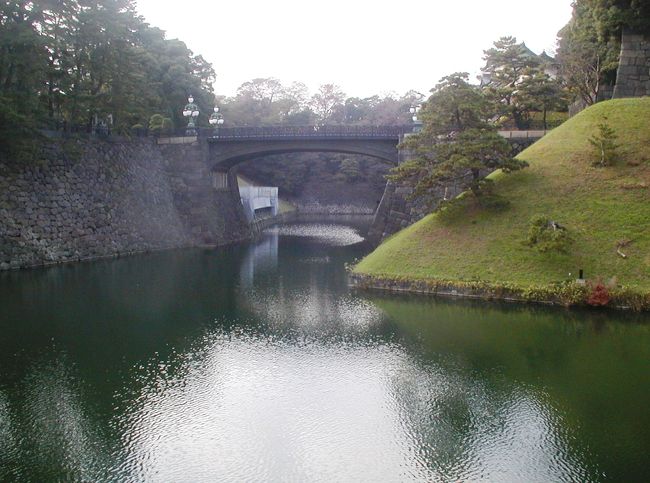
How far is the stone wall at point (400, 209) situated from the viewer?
40.7m

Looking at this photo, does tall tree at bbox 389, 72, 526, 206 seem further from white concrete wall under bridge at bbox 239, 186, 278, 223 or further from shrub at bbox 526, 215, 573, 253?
white concrete wall under bridge at bbox 239, 186, 278, 223

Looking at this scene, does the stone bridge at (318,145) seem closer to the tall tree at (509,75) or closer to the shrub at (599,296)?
the tall tree at (509,75)

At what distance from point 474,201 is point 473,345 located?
45.2ft

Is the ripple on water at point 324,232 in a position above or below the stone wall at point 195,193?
below

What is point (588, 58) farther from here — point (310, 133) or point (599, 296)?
point (599, 296)

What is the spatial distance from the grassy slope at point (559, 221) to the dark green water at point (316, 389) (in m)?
2.58

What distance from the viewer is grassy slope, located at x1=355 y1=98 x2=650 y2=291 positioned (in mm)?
26219

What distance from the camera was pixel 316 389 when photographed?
1653 centimetres

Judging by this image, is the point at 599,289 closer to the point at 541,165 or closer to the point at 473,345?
the point at 473,345

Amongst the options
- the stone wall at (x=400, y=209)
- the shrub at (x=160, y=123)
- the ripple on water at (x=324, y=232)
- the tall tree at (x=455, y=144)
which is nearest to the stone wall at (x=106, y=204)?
the shrub at (x=160, y=123)

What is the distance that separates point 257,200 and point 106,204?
91.3ft

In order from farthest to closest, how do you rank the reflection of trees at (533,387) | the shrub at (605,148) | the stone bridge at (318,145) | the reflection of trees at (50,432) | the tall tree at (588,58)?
the stone bridge at (318,145), the tall tree at (588,58), the shrub at (605,148), the reflection of trees at (533,387), the reflection of trees at (50,432)

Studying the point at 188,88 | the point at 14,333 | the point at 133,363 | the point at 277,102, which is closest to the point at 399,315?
the point at 133,363

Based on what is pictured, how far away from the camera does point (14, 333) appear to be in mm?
21516
